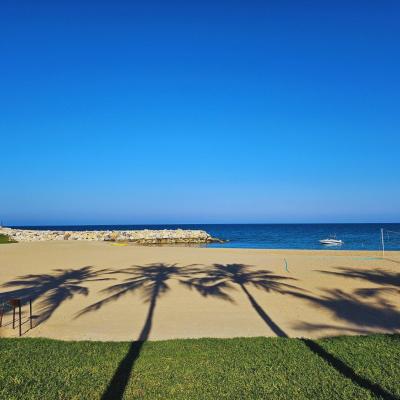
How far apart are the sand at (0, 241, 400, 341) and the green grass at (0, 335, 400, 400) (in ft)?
6.49

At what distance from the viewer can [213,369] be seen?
280 inches

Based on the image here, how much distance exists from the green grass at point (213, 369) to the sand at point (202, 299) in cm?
198

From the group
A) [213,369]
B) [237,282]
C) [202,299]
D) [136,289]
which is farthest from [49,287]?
[213,369]

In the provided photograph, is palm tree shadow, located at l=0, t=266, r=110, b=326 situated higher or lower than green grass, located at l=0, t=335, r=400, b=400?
higher

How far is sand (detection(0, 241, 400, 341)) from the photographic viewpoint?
11336 millimetres

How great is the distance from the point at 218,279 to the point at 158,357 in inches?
500

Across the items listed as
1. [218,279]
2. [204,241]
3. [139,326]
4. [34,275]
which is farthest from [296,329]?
[204,241]

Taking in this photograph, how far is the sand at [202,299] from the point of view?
11.3 metres

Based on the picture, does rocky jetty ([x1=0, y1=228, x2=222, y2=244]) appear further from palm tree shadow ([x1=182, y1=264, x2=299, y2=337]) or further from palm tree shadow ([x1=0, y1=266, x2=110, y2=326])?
palm tree shadow ([x1=182, y1=264, x2=299, y2=337])

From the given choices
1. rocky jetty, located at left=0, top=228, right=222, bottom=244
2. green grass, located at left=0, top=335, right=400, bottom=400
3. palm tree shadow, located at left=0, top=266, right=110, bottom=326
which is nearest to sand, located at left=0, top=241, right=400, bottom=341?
palm tree shadow, located at left=0, top=266, right=110, bottom=326

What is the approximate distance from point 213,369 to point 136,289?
10.9 metres

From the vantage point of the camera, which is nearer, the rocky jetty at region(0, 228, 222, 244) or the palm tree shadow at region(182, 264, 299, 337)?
the palm tree shadow at region(182, 264, 299, 337)

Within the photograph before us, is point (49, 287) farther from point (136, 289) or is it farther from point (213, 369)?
point (213, 369)

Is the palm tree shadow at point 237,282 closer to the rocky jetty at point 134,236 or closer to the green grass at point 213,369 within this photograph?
the green grass at point 213,369
